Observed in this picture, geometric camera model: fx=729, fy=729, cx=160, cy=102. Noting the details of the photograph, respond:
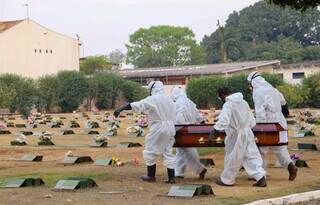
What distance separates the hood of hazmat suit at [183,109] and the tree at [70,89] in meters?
43.1

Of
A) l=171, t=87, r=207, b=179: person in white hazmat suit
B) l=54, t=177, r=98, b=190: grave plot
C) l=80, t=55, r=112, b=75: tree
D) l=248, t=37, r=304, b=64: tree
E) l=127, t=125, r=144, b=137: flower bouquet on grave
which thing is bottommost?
l=127, t=125, r=144, b=137: flower bouquet on grave

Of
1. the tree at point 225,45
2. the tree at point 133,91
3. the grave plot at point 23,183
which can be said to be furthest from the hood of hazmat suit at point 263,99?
the tree at point 225,45

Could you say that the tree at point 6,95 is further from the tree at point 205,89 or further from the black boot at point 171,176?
the black boot at point 171,176

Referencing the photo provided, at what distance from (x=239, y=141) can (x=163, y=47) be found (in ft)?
284

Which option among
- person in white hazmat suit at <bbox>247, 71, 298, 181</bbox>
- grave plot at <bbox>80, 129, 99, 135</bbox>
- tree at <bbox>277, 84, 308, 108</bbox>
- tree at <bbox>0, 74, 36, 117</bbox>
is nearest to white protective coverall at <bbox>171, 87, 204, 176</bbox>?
person in white hazmat suit at <bbox>247, 71, 298, 181</bbox>

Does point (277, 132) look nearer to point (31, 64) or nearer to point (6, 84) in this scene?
point (6, 84)

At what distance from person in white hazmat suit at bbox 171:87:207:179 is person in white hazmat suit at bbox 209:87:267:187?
3.61 feet

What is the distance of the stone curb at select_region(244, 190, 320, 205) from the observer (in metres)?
10.2

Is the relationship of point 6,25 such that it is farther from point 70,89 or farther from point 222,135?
point 222,135

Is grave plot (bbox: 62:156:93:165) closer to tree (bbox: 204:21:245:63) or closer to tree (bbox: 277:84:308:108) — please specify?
tree (bbox: 277:84:308:108)

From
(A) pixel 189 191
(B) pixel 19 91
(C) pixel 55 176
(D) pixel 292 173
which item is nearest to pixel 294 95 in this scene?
(B) pixel 19 91

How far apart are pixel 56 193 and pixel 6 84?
140 feet

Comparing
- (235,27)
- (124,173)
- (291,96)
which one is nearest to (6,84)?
(291,96)

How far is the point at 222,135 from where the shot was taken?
1276cm
